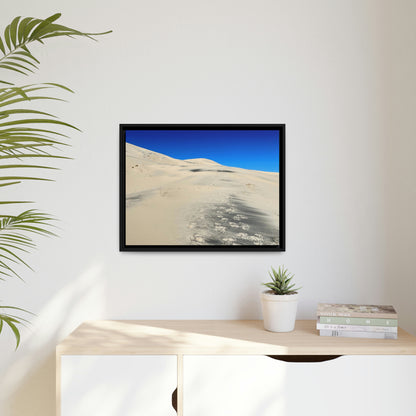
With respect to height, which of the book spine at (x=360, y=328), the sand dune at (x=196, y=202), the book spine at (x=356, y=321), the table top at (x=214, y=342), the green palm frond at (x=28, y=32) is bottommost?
the table top at (x=214, y=342)

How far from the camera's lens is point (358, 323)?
1.51m

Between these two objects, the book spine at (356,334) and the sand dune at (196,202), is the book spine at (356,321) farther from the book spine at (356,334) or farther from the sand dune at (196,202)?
the sand dune at (196,202)

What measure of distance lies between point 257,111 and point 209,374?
1.15 m

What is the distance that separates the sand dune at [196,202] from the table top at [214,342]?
1.30 ft

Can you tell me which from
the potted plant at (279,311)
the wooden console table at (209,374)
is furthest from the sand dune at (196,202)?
the wooden console table at (209,374)

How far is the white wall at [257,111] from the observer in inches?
71.2

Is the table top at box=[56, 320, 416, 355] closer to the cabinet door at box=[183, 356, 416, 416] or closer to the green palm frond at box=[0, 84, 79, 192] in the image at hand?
the cabinet door at box=[183, 356, 416, 416]

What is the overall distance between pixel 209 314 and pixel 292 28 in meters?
1.39

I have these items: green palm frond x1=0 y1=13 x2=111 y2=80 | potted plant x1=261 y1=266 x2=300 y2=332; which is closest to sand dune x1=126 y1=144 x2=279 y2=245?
potted plant x1=261 y1=266 x2=300 y2=332

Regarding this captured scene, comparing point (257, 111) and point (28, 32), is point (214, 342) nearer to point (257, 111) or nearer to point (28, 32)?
point (257, 111)

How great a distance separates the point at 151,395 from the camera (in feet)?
4.54

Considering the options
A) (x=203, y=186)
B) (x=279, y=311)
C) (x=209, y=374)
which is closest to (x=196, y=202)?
(x=203, y=186)

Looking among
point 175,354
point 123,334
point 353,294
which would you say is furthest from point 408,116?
point 123,334

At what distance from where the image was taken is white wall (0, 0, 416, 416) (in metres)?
1.81
